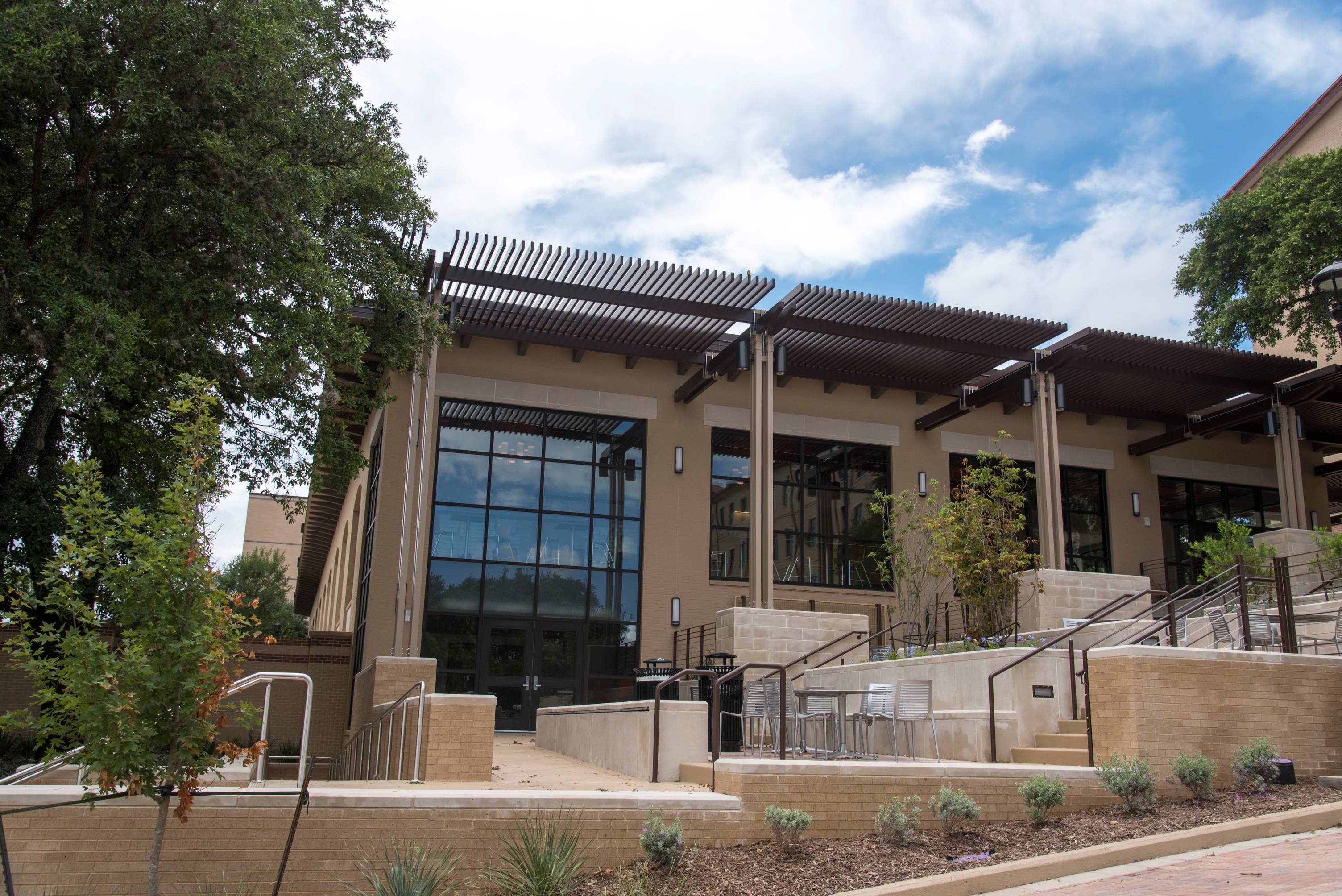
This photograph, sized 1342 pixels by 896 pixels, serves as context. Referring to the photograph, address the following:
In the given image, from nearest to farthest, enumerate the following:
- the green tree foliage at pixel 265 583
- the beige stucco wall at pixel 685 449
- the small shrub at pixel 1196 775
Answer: the small shrub at pixel 1196 775, the beige stucco wall at pixel 685 449, the green tree foliage at pixel 265 583

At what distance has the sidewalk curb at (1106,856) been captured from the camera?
674 cm

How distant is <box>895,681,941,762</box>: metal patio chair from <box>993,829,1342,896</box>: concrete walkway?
10.4ft

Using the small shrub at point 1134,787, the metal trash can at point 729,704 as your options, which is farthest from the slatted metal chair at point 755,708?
the small shrub at point 1134,787

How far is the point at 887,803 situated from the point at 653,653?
12525 mm

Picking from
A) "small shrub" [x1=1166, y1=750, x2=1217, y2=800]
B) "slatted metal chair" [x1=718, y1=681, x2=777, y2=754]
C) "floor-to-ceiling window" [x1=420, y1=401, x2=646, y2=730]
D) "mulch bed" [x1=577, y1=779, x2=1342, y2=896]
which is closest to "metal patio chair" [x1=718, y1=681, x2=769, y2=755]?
"slatted metal chair" [x1=718, y1=681, x2=777, y2=754]

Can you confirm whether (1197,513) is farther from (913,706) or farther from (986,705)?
(913,706)

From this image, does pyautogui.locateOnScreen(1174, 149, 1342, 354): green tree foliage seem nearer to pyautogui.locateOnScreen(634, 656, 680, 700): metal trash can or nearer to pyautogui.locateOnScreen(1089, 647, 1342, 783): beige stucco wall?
pyautogui.locateOnScreen(1089, 647, 1342, 783): beige stucco wall

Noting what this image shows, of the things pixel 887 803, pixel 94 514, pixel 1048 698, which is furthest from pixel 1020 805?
pixel 94 514

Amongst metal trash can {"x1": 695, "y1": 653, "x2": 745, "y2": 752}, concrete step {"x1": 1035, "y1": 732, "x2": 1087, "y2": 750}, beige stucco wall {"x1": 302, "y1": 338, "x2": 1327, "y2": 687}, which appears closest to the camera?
concrete step {"x1": 1035, "y1": 732, "x2": 1087, "y2": 750}

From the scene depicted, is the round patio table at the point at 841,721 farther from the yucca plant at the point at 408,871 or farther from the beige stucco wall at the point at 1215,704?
the yucca plant at the point at 408,871

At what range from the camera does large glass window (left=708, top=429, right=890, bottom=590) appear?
21781 millimetres

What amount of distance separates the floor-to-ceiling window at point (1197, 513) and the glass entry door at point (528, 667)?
48.6 feet

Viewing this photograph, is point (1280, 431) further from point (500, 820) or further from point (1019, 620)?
point (500, 820)

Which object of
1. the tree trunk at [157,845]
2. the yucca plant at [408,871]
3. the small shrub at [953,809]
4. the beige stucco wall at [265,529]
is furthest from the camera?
the beige stucco wall at [265,529]
